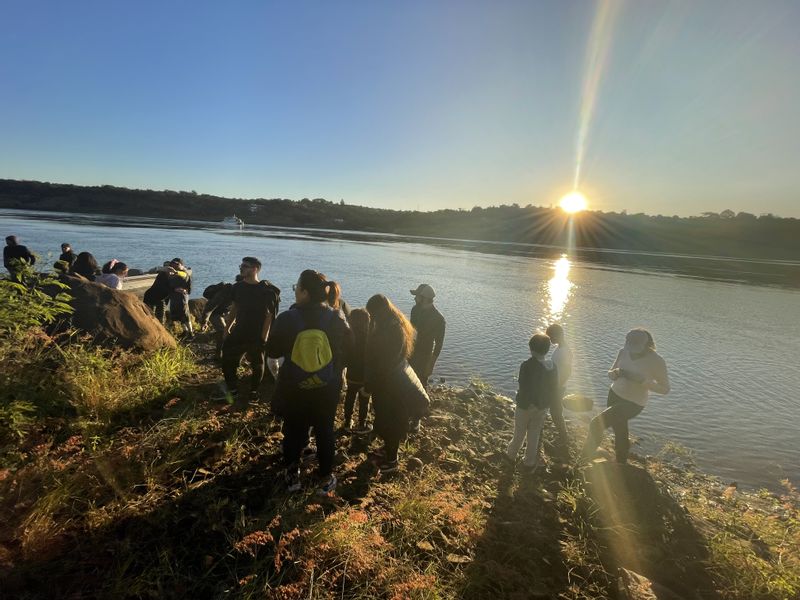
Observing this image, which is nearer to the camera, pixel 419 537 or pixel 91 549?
pixel 91 549

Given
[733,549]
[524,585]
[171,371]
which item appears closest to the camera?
[524,585]

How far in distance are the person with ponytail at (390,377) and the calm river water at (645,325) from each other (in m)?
4.41

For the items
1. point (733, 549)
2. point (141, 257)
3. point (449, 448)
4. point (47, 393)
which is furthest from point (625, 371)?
point (141, 257)

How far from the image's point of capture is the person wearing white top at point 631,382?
4.83 m

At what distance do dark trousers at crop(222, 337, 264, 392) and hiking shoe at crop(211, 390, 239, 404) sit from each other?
0.06m

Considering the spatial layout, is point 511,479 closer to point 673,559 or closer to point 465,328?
point 673,559

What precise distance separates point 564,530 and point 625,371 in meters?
2.03

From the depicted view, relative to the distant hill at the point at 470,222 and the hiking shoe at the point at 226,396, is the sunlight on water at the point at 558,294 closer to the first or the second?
the hiking shoe at the point at 226,396

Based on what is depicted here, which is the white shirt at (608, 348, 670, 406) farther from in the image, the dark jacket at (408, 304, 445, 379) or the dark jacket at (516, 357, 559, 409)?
the dark jacket at (408, 304, 445, 379)

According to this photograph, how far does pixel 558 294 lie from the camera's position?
2364cm

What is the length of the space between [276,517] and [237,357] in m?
2.69

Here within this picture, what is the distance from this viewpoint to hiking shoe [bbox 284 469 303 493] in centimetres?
373

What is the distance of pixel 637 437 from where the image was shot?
7508 millimetres

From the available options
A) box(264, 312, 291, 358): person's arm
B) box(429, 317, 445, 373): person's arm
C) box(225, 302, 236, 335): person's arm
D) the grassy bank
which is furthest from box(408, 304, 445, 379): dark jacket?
box(264, 312, 291, 358): person's arm
